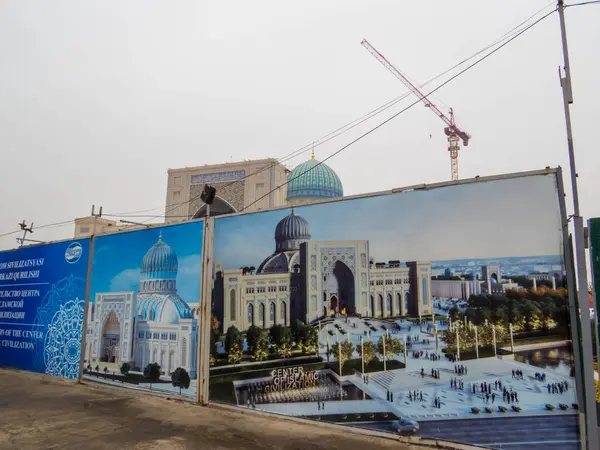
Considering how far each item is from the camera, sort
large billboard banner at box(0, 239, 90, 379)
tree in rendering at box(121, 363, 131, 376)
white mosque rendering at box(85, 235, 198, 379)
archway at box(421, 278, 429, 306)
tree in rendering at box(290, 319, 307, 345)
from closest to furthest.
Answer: archway at box(421, 278, 429, 306) < tree in rendering at box(290, 319, 307, 345) < white mosque rendering at box(85, 235, 198, 379) < tree in rendering at box(121, 363, 131, 376) < large billboard banner at box(0, 239, 90, 379)

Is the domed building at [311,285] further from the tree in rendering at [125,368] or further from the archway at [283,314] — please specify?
the tree in rendering at [125,368]

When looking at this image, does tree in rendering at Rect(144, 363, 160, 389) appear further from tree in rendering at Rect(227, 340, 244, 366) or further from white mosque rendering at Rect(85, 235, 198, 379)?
tree in rendering at Rect(227, 340, 244, 366)

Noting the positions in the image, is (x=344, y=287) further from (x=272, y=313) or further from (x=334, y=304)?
(x=272, y=313)

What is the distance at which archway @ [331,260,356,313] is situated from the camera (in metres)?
5.95

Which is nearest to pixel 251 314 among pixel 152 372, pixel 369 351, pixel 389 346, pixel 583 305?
pixel 369 351

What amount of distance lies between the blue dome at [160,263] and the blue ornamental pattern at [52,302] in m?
2.17

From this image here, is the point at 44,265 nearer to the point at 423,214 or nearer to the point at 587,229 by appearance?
the point at 423,214

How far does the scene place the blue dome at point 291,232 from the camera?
20.8 feet

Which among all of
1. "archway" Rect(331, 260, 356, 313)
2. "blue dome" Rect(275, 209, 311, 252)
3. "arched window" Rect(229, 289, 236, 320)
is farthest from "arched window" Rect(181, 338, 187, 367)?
"archway" Rect(331, 260, 356, 313)

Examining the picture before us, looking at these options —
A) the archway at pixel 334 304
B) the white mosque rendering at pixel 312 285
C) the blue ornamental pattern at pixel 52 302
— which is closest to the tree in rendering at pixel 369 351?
the white mosque rendering at pixel 312 285

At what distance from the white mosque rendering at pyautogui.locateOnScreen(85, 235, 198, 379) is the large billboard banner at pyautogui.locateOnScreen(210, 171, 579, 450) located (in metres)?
0.78

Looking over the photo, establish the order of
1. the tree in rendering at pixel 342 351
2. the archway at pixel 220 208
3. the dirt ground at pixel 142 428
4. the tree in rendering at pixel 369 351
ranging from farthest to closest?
the archway at pixel 220 208
the tree in rendering at pixel 342 351
the tree in rendering at pixel 369 351
the dirt ground at pixel 142 428

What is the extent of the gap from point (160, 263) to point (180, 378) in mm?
2149

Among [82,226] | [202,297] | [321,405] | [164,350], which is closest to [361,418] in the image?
[321,405]
